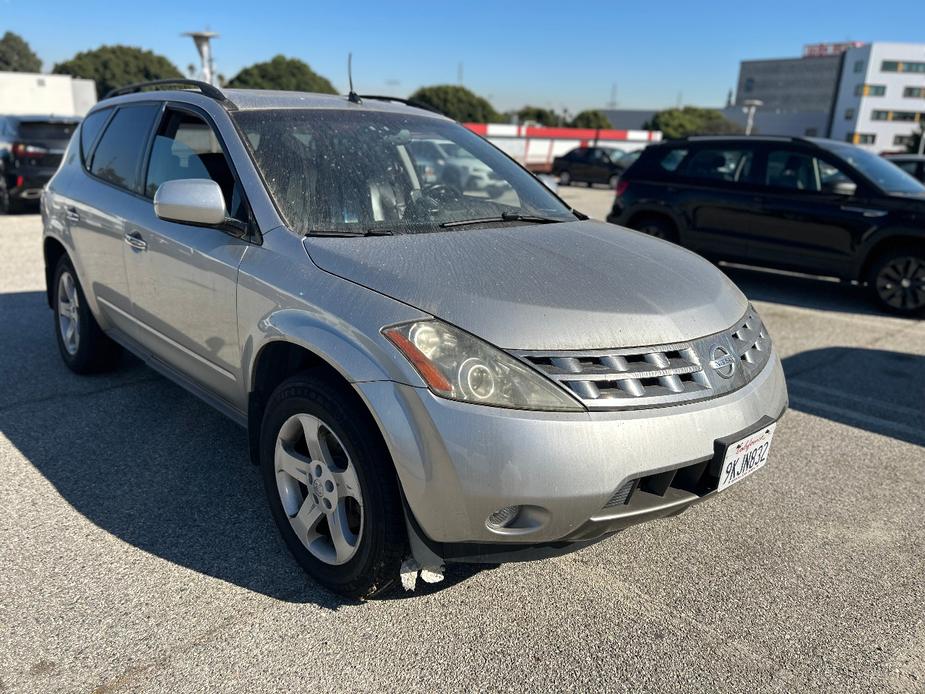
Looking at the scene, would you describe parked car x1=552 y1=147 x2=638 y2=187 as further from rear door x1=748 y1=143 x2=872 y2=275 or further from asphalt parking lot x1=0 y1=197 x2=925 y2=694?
asphalt parking lot x1=0 y1=197 x2=925 y2=694

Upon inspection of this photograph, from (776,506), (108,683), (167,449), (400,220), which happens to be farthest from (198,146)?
(776,506)

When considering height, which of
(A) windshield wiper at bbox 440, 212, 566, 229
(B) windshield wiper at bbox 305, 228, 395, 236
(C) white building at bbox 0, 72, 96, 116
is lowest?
(B) windshield wiper at bbox 305, 228, 395, 236

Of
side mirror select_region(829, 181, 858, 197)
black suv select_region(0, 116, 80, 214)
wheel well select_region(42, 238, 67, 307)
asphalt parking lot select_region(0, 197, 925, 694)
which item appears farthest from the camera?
black suv select_region(0, 116, 80, 214)

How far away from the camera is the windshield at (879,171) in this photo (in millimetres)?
7197

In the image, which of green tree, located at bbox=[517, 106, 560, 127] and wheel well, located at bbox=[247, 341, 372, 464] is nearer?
wheel well, located at bbox=[247, 341, 372, 464]

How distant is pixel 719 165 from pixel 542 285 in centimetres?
650

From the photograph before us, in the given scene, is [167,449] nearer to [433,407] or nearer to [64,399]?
[64,399]

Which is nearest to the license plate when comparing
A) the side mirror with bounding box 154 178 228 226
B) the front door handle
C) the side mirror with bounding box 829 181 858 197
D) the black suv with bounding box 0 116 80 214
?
the side mirror with bounding box 154 178 228 226

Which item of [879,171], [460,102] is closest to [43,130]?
[879,171]

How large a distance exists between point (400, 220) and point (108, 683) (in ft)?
6.22

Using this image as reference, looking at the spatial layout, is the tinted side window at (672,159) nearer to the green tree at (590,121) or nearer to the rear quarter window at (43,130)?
the rear quarter window at (43,130)

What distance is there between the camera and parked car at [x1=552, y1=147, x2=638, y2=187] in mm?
24231

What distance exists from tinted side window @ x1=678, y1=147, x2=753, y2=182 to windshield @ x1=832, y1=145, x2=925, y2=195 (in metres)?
0.88

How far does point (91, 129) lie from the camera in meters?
4.46
